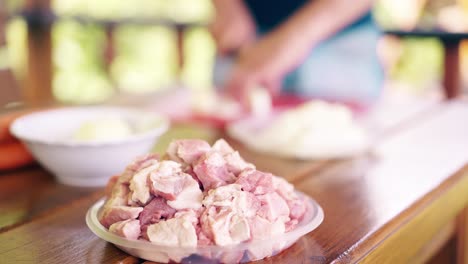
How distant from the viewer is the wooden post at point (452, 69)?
2.19m

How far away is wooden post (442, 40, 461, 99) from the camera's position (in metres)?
2.19

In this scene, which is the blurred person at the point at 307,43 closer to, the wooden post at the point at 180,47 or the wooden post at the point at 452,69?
the wooden post at the point at 452,69

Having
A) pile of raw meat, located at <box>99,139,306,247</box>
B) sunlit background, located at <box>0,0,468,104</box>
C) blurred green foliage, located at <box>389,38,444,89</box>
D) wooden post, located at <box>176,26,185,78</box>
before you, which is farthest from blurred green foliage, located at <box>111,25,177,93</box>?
pile of raw meat, located at <box>99,139,306,247</box>

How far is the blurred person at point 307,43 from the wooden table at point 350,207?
512 mm

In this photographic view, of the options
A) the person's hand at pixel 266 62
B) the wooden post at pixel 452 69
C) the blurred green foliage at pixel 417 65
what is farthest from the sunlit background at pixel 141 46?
the person's hand at pixel 266 62

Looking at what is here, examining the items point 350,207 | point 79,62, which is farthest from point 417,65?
point 350,207

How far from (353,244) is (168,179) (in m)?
0.29

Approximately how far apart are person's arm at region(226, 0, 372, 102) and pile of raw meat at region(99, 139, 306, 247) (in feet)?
3.24

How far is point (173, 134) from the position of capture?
5.10 ft

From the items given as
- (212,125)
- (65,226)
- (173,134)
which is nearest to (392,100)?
(212,125)

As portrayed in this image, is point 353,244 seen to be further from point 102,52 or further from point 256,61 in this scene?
point 102,52

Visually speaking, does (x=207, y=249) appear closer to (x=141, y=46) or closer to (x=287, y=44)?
(x=287, y=44)

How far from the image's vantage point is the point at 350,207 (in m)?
1.05

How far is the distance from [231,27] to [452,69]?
84 centimetres
